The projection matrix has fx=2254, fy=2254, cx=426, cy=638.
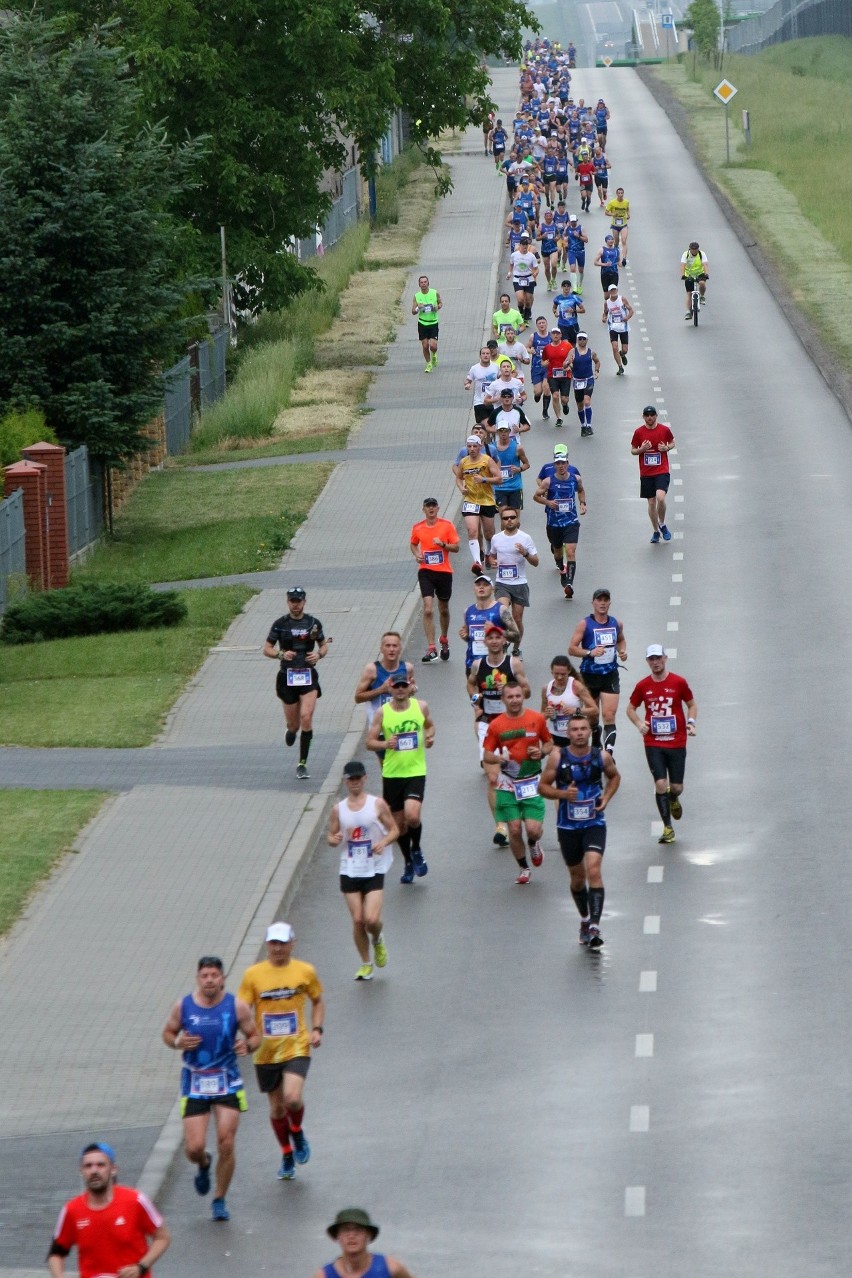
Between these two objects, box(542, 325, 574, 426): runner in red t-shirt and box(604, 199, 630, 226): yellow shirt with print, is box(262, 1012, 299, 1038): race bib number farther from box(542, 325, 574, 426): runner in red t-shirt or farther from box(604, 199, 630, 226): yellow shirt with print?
box(604, 199, 630, 226): yellow shirt with print

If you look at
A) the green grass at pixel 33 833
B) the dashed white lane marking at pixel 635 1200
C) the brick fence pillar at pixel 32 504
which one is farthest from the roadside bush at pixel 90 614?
the dashed white lane marking at pixel 635 1200

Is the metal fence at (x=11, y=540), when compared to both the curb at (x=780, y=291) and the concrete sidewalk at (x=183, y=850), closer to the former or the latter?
the concrete sidewalk at (x=183, y=850)

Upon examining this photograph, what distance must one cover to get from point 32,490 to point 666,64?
305 ft

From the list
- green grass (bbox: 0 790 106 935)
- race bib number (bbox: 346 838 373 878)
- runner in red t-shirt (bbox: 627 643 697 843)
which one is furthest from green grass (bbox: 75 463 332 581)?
race bib number (bbox: 346 838 373 878)

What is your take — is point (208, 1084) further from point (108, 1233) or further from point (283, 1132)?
point (108, 1233)

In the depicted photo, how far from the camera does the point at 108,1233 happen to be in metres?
9.48

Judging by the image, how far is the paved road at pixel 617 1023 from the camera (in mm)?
11242

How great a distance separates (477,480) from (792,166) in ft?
154

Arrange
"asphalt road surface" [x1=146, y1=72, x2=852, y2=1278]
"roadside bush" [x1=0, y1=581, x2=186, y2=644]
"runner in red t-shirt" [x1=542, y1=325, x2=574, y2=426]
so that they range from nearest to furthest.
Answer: "asphalt road surface" [x1=146, y1=72, x2=852, y2=1278], "roadside bush" [x1=0, y1=581, x2=186, y2=644], "runner in red t-shirt" [x1=542, y1=325, x2=574, y2=426]

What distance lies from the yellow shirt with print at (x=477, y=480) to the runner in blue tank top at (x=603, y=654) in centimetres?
650

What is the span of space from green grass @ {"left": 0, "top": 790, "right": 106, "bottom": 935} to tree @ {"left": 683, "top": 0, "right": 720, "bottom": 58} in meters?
94.1

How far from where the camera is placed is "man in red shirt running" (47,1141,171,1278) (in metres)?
9.46

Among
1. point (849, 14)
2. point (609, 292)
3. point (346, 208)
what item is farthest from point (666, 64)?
point (609, 292)

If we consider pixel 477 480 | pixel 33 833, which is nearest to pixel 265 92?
pixel 477 480
